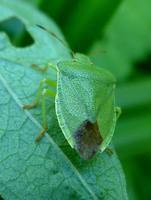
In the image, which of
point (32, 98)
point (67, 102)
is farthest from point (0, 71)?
point (67, 102)

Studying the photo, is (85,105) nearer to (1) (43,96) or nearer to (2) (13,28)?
(1) (43,96)

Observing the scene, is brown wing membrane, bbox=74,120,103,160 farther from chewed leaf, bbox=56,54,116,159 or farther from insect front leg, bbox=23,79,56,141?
insect front leg, bbox=23,79,56,141

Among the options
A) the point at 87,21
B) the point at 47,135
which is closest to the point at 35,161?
the point at 47,135

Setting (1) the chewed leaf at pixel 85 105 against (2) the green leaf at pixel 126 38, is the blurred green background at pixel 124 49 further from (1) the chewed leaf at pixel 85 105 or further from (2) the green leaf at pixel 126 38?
(1) the chewed leaf at pixel 85 105

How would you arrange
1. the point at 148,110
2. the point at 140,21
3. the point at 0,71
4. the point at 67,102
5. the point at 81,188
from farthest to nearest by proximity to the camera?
the point at 140,21 < the point at 148,110 < the point at 0,71 < the point at 67,102 < the point at 81,188

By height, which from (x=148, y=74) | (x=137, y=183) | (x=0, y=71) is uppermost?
(x=0, y=71)

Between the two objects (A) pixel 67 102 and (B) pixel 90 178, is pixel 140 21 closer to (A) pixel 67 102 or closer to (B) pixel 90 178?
(A) pixel 67 102
